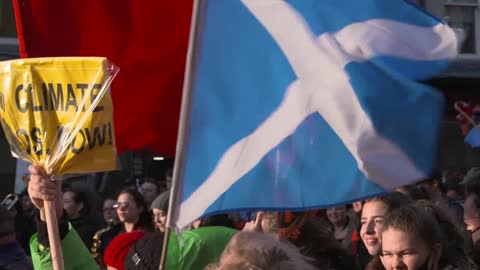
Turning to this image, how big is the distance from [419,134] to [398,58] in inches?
12.1

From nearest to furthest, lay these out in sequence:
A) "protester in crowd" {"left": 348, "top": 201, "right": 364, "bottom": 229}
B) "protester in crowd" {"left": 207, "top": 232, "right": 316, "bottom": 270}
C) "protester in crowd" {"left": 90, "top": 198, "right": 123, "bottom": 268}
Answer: "protester in crowd" {"left": 207, "top": 232, "right": 316, "bottom": 270} → "protester in crowd" {"left": 348, "top": 201, "right": 364, "bottom": 229} → "protester in crowd" {"left": 90, "top": 198, "right": 123, "bottom": 268}

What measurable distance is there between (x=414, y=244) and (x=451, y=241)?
0.59ft

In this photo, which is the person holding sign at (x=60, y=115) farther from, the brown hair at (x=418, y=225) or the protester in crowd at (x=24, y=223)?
the protester in crowd at (x=24, y=223)

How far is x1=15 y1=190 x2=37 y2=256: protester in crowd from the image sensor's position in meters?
9.17

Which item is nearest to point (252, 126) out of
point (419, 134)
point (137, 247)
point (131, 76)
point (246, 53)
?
point (246, 53)

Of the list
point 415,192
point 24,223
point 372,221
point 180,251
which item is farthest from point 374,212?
point 24,223

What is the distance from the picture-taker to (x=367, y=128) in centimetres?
344

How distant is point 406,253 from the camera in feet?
12.4

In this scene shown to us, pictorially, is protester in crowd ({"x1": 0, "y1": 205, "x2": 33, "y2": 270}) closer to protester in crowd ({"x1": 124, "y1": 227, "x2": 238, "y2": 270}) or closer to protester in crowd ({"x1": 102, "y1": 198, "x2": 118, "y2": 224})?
protester in crowd ({"x1": 124, "y1": 227, "x2": 238, "y2": 270})

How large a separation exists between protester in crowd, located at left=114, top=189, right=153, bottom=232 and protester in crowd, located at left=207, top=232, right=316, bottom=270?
13.3 ft

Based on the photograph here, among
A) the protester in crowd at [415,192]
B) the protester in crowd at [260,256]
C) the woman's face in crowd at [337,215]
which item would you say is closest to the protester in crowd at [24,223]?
the woman's face in crowd at [337,215]

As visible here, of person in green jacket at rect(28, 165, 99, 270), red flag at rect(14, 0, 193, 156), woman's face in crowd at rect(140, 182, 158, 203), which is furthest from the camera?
woman's face in crowd at rect(140, 182, 158, 203)

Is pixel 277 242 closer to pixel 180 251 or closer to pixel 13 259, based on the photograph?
pixel 180 251

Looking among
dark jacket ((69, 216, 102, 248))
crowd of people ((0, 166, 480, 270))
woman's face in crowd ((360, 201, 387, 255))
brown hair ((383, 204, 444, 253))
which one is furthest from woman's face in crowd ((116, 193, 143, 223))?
brown hair ((383, 204, 444, 253))
